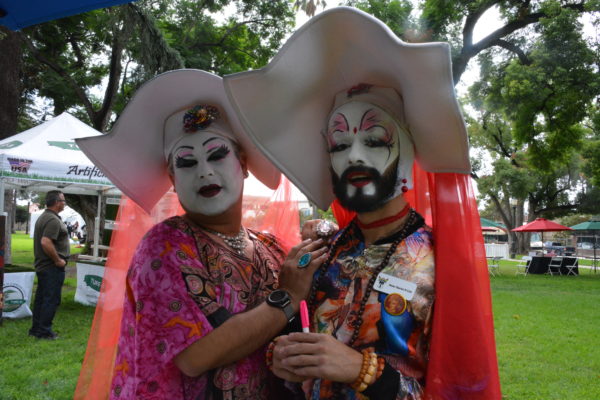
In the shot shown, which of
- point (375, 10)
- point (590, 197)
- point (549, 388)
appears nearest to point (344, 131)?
point (549, 388)

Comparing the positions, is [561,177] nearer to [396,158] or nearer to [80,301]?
[80,301]

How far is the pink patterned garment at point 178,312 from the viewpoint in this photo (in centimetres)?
166

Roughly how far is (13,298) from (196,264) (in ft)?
23.6

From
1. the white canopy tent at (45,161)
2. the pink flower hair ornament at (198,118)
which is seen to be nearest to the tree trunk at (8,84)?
the white canopy tent at (45,161)

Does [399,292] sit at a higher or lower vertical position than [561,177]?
lower

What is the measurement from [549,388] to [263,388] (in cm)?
449

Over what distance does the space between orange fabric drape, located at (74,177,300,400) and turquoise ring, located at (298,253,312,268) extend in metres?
0.71

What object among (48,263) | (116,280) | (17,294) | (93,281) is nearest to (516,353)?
(116,280)

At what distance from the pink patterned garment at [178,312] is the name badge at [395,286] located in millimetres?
600

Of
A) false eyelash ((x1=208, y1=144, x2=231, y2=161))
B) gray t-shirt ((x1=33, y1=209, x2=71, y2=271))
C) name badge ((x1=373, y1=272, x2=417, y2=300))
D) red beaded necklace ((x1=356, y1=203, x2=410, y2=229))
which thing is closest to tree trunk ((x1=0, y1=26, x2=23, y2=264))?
gray t-shirt ((x1=33, y1=209, x2=71, y2=271))

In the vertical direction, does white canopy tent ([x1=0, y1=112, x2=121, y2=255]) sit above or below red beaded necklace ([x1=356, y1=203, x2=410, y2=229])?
above

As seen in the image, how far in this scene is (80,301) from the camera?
8.59 metres

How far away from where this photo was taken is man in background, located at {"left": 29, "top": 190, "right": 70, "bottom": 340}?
6.13 meters

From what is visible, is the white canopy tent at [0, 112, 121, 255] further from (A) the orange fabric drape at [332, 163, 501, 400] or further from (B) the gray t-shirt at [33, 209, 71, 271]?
(A) the orange fabric drape at [332, 163, 501, 400]
